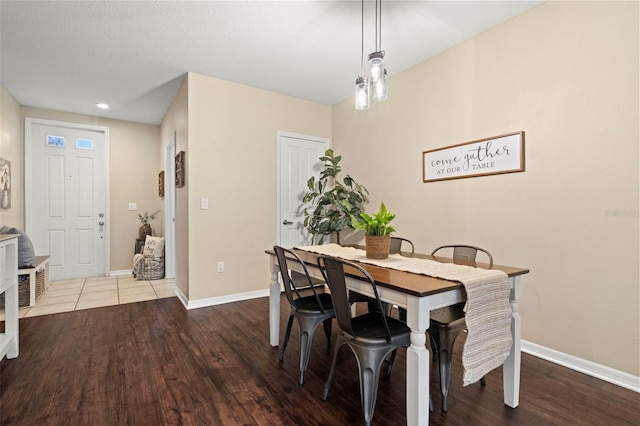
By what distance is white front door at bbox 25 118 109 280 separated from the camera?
4.62m

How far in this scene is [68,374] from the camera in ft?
6.95

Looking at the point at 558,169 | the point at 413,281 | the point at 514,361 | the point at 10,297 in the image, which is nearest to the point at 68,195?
the point at 10,297

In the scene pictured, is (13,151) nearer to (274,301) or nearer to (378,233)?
(274,301)

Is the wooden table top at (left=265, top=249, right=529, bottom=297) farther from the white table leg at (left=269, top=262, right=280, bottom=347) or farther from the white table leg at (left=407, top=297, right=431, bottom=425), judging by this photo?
the white table leg at (left=269, top=262, right=280, bottom=347)

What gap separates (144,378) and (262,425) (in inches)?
37.9

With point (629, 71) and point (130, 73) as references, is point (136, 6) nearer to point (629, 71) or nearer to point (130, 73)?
point (130, 73)

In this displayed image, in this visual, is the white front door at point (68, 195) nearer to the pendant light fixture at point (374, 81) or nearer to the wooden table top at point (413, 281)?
the pendant light fixture at point (374, 81)

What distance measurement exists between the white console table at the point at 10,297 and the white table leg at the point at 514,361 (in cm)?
316

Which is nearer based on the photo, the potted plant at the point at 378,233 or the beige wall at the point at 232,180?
the potted plant at the point at 378,233

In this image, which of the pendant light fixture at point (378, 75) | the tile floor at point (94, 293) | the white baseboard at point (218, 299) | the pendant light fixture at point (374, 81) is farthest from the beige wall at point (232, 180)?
the pendant light fixture at point (378, 75)

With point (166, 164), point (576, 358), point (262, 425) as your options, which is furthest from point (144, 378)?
point (166, 164)

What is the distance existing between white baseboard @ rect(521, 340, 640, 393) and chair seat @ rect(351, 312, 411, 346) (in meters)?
1.41

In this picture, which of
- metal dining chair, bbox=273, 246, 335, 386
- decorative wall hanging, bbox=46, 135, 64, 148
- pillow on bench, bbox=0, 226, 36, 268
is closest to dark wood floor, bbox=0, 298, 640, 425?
metal dining chair, bbox=273, 246, 335, 386

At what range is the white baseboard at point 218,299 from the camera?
3500 mm
